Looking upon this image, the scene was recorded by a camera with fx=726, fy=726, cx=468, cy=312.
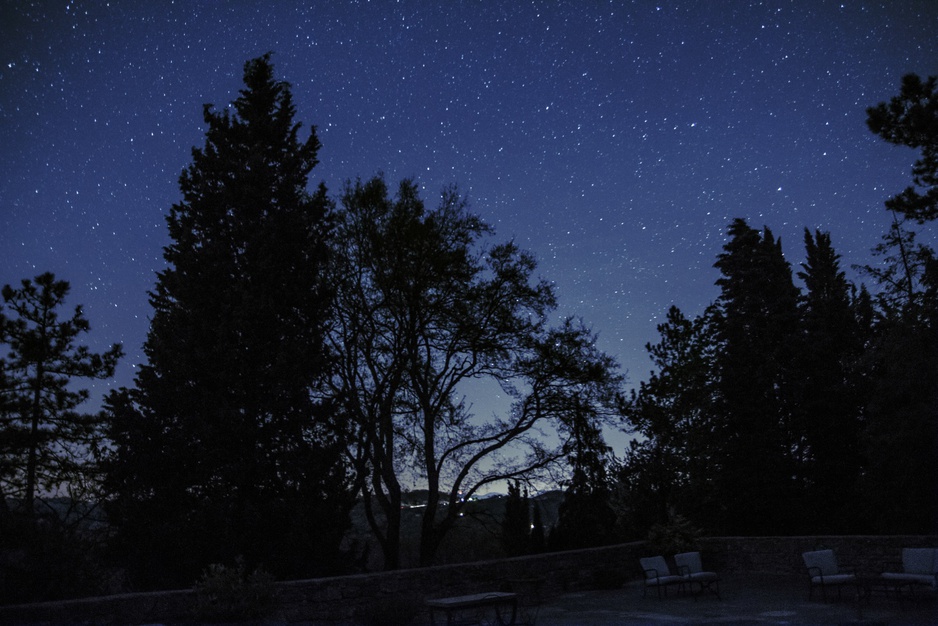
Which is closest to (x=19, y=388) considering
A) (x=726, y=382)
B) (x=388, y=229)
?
(x=388, y=229)

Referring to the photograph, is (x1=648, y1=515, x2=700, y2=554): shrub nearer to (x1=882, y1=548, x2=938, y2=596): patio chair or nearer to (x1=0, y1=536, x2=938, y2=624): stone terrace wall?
(x1=0, y1=536, x2=938, y2=624): stone terrace wall

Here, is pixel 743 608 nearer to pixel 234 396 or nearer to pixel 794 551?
pixel 794 551

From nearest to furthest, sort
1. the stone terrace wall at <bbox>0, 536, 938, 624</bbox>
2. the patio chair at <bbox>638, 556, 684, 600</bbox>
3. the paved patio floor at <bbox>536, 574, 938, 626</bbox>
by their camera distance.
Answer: the stone terrace wall at <bbox>0, 536, 938, 624</bbox> < the paved patio floor at <bbox>536, 574, 938, 626</bbox> < the patio chair at <bbox>638, 556, 684, 600</bbox>

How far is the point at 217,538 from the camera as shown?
45.3 feet

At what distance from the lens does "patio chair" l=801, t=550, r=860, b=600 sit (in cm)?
1131

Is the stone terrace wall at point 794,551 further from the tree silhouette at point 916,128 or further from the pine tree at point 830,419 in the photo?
the pine tree at point 830,419

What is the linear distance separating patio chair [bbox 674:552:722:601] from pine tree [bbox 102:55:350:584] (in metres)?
6.80

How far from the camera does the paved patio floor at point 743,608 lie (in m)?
9.75

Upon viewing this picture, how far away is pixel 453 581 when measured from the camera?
12.0m

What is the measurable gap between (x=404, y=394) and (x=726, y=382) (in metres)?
13.5

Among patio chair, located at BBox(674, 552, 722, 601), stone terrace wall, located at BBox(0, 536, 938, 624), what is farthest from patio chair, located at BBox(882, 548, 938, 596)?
patio chair, located at BBox(674, 552, 722, 601)

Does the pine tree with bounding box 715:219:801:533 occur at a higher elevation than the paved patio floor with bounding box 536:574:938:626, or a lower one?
higher

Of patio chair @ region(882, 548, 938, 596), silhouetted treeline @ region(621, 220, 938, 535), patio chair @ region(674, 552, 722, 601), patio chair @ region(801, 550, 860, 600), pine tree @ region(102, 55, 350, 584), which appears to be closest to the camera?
patio chair @ region(882, 548, 938, 596)

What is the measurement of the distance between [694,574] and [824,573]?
6.93 ft
